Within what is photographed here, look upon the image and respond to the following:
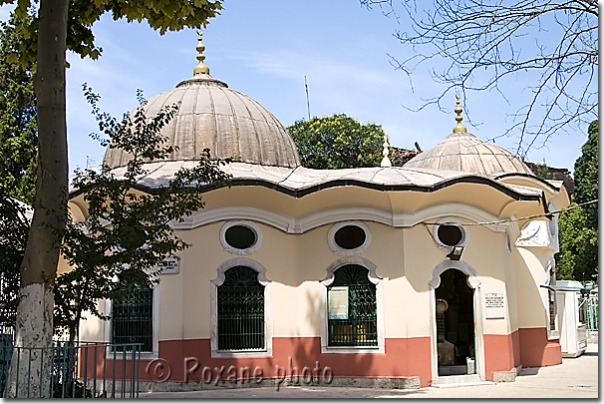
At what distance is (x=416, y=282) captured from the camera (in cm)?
1434

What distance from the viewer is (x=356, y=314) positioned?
14531mm

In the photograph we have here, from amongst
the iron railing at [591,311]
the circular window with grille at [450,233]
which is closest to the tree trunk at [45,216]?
the circular window with grille at [450,233]

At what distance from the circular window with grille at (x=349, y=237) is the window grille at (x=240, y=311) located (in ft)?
5.59

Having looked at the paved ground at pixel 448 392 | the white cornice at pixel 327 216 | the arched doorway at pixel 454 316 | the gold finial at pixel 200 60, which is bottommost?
the paved ground at pixel 448 392

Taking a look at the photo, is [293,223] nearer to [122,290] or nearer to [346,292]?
[346,292]

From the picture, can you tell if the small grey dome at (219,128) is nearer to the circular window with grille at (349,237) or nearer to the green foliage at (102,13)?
the circular window with grille at (349,237)

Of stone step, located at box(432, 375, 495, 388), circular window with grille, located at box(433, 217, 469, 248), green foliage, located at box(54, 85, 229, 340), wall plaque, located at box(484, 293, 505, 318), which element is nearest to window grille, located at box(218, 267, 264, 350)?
stone step, located at box(432, 375, 495, 388)

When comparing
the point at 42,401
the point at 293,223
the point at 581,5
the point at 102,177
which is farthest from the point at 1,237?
the point at 581,5

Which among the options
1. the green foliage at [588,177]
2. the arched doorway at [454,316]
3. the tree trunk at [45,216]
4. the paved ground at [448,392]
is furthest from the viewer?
the green foliage at [588,177]

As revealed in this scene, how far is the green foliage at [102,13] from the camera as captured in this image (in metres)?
10.0

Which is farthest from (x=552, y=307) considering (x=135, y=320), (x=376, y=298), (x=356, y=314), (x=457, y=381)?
(x=135, y=320)

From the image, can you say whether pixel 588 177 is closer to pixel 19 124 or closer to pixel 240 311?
pixel 240 311

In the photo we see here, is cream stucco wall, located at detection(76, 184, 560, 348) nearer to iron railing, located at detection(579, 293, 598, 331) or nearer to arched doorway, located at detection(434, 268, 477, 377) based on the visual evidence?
arched doorway, located at detection(434, 268, 477, 377)

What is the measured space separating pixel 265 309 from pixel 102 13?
6.56m
